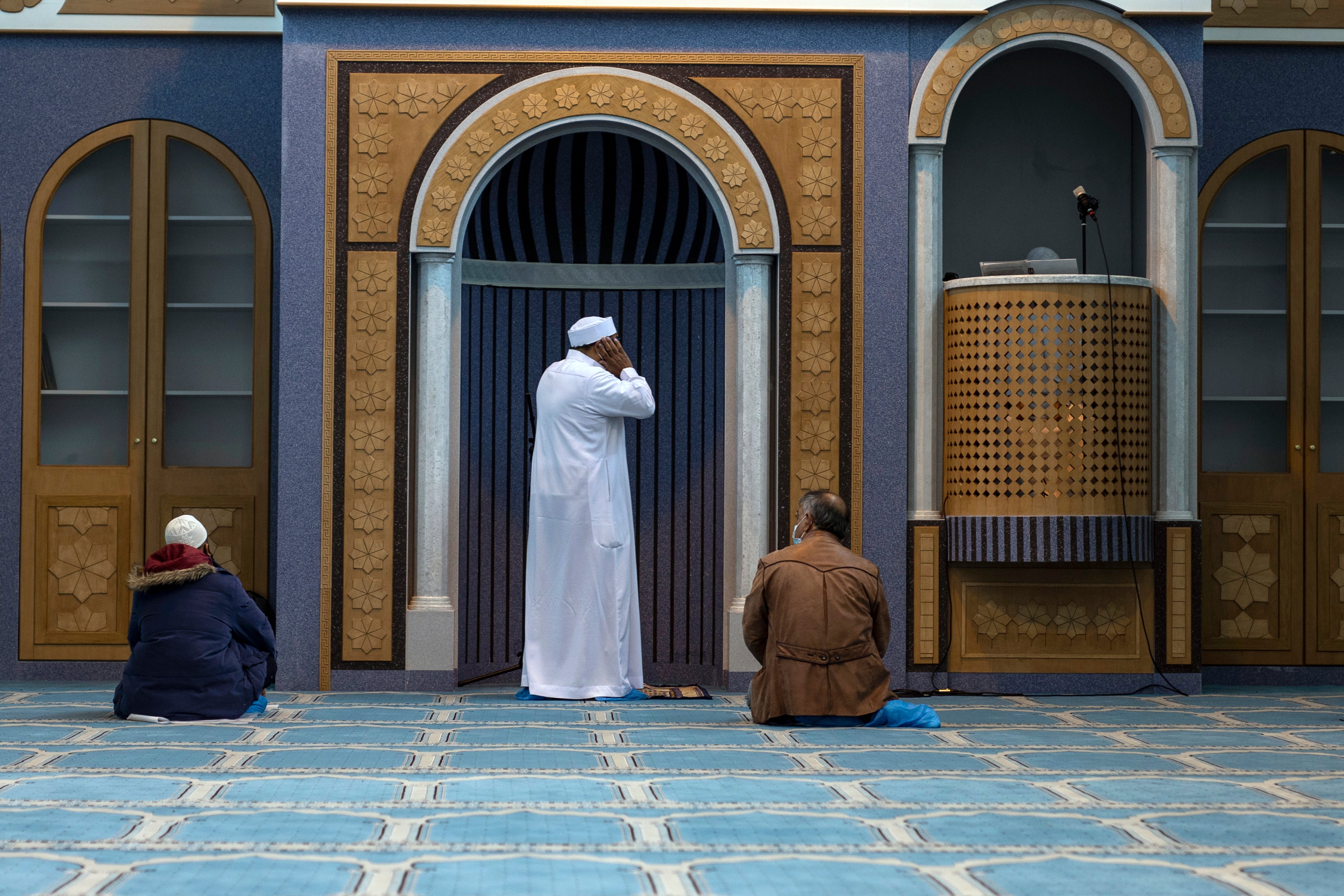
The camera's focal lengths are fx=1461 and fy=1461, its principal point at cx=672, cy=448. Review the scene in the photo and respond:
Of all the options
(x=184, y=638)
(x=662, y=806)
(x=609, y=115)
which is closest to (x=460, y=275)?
(x=609, y=115)

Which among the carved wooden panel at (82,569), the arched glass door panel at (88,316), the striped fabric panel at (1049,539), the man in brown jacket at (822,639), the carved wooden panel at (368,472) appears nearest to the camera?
the man in brown jacket at (822,639)

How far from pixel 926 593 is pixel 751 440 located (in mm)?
986

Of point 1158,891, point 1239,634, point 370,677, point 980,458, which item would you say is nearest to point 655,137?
point 980,458

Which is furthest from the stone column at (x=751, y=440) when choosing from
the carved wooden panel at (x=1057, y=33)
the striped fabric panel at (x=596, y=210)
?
the carved wooden panel at (x=1057, y=33)

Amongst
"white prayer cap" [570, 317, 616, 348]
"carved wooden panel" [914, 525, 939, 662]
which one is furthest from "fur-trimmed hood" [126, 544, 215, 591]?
"carved wooden panel" [914, 525, 939, 662]

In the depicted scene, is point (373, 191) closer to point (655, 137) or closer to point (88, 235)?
point (655, 137)

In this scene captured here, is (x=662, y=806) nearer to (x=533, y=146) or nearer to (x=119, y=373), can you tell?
(x=533, y=146)

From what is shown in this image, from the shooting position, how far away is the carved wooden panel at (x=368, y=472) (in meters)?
6.09

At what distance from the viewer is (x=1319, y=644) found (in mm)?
6781

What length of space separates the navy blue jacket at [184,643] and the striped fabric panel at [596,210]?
8.16 feet

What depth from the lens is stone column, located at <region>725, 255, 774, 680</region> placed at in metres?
6.20

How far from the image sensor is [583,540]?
5.91 metres

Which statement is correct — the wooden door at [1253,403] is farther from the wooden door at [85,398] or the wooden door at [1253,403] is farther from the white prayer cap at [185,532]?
the wooden door at [85,398]

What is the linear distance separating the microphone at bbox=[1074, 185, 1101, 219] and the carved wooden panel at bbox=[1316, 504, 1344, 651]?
6.21 ft
